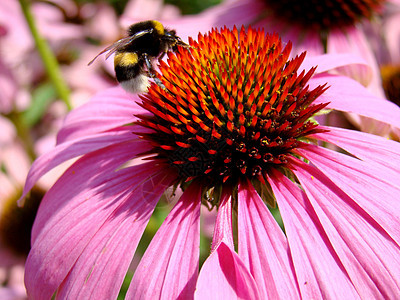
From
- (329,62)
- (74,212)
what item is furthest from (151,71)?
(329,62)

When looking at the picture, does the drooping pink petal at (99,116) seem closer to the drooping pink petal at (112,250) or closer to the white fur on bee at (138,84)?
the white fur on bee at (138,84)

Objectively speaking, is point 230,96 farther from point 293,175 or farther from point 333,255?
point 333,255

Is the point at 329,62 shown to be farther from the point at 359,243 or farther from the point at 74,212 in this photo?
the point at 74,212

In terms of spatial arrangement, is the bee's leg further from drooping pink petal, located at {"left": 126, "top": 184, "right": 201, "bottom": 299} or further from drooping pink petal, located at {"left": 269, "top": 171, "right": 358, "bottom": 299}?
drooping pink petal, located at {"left": 269, "top": 171, "right": 358, "bottom": 299}

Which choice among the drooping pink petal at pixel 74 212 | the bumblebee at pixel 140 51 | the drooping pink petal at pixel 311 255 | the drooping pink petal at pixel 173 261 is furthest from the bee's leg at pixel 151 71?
the drooping pink petal at pixel 311 255

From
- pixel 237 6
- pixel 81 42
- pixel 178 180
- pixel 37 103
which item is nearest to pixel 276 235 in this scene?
pixel 178 180
